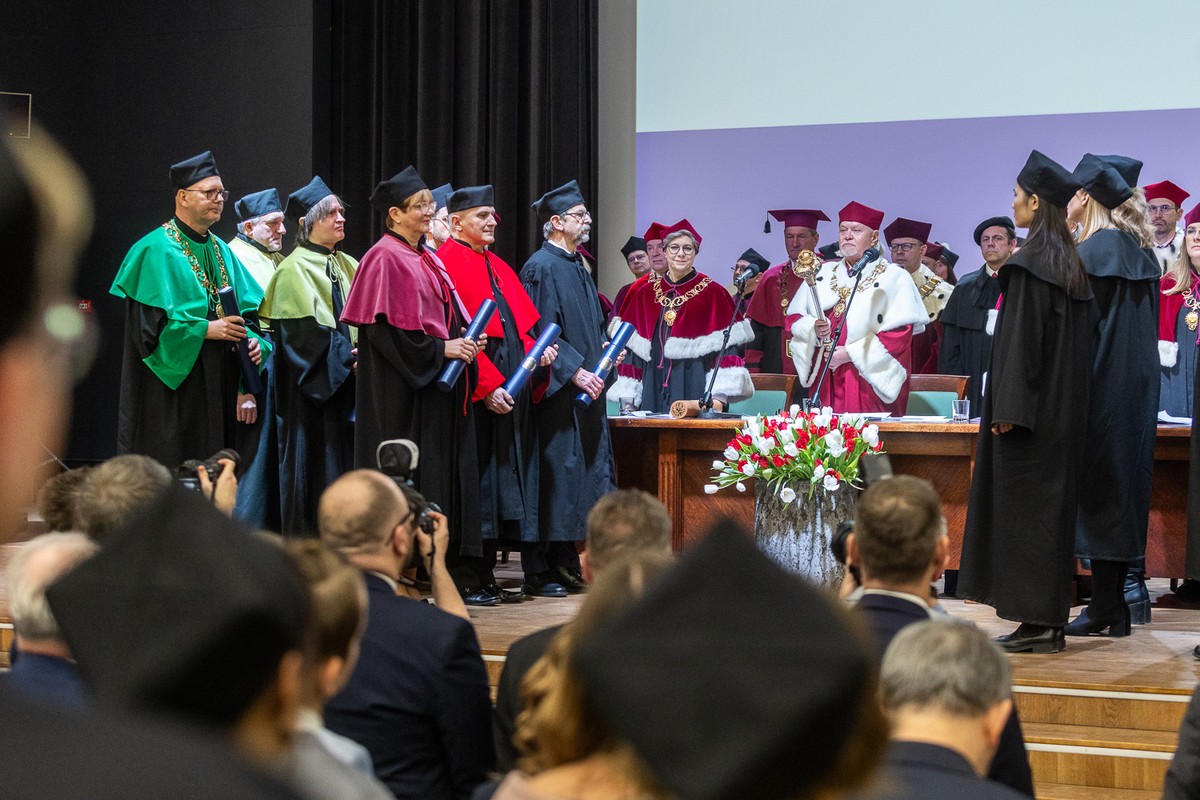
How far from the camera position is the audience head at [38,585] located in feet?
6.78

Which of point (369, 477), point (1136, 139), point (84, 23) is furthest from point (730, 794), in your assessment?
point (84, 23)

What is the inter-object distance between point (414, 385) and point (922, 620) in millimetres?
3426

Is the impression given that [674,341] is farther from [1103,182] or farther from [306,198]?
[1103,182]

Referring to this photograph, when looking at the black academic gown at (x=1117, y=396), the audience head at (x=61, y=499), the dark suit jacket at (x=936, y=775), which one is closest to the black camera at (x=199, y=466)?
the audience head at (x=61, y=499)

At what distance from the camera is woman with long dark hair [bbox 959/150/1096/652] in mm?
4383

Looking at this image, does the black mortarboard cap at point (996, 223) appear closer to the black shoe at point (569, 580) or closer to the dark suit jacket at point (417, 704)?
the black shoe at point (569, 580)

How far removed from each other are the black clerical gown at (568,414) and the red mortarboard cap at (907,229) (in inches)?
139

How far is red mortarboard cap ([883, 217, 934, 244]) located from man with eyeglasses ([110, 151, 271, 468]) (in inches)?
186

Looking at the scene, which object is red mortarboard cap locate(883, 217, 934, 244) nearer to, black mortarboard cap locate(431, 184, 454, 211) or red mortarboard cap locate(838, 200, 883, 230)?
red mortarboard cap locate(838, 200, 883, 230)

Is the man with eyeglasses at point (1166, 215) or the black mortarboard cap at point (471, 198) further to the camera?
the man with eyeglasses at point (1166, 215)

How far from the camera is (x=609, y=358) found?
5934mm

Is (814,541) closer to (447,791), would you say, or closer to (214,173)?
(447,791)

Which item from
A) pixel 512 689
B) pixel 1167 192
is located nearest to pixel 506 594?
pixel 512 689

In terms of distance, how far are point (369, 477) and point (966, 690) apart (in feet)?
4.46
